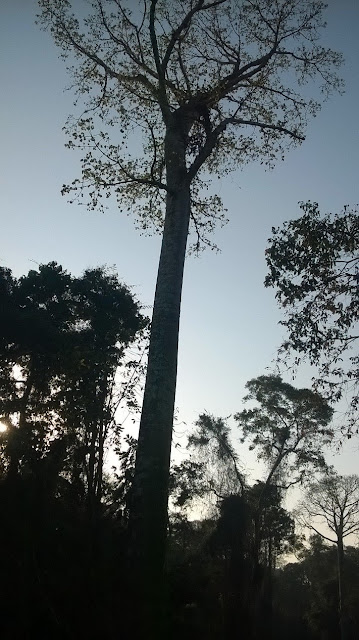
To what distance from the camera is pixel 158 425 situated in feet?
18.3

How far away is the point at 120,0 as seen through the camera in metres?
9.52

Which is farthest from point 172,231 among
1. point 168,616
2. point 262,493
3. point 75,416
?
point 262,493

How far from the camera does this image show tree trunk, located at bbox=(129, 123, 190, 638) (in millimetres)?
4293

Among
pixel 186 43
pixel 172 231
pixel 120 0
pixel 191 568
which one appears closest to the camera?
pixel 191 568

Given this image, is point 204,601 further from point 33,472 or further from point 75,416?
point 75,416

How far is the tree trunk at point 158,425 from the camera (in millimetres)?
4293

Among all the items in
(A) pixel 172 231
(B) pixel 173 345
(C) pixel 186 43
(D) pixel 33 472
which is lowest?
(D) pixel 33 472

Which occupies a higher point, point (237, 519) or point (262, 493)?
point (262, 493)

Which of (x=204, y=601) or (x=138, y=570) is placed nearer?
(x=204, y=601)

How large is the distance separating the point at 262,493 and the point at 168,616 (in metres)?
23.4

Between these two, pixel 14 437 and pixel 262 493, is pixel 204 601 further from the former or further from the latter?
pixel 262 493

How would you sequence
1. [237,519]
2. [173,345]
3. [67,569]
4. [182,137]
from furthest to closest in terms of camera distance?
[237,519]
[182,137]
[173,345]
[67,569]

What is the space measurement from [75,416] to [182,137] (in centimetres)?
877

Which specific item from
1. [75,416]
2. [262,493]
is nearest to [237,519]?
[262,493]
